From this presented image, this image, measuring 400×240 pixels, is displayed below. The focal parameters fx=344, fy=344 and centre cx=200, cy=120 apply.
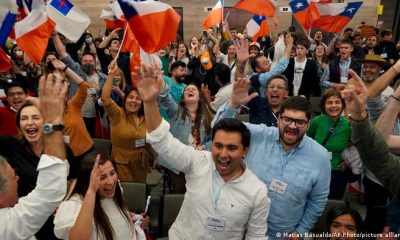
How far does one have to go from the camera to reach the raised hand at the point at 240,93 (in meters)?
2.52

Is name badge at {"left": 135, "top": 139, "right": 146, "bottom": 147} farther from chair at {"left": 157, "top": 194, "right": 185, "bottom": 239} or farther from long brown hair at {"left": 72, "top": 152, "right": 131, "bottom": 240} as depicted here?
long brown hair at {"left": 72, "top": 152, "right": 131, "bottom": 240}

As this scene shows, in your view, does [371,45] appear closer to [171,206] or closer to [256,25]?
[256,25]

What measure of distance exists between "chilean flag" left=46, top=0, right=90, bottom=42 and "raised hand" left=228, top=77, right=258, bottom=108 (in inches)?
116

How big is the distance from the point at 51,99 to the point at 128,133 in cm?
220

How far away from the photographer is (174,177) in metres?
3.94

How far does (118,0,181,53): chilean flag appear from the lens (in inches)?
140

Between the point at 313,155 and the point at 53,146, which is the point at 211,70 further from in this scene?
the point at 53,146

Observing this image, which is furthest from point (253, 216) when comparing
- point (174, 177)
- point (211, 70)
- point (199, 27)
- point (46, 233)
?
point (199, 27)

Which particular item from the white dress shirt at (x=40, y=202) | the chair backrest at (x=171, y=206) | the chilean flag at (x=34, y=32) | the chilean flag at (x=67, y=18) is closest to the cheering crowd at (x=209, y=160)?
the white dress shirt at (x=40, y=202)

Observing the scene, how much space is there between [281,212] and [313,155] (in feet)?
1.52

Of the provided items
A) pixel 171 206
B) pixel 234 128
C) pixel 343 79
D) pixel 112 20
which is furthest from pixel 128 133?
pixel 343 79

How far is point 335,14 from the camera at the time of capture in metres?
6.31

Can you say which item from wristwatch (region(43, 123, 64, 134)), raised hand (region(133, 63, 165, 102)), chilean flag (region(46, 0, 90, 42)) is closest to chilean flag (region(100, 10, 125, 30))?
chilean flag (region(46, 0, 90, 42))

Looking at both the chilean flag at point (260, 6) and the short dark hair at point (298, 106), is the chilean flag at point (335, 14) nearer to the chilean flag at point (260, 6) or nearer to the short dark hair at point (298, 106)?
the chilean flag at point (260, 6)
